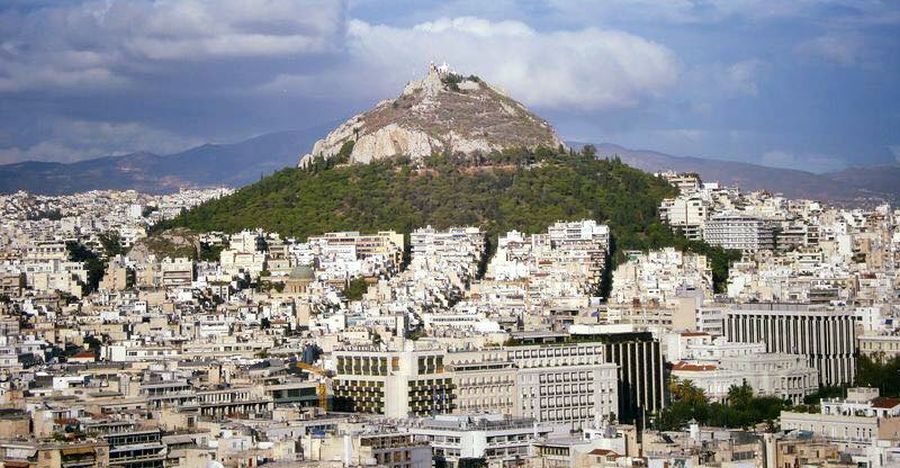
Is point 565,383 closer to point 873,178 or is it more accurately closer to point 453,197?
point 873,178

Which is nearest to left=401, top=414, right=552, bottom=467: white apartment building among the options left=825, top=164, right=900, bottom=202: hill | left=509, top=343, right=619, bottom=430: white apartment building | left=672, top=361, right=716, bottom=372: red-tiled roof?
left=509, top=343, right=619, bottom=430: white apartment building

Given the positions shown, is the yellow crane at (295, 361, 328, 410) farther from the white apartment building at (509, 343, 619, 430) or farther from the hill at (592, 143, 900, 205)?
the hill at (592, 143, 900, 205)

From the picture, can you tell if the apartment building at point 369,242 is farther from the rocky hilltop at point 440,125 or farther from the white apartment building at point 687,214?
the rocky hilltop at point 440,125

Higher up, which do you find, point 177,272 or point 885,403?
point 177,272

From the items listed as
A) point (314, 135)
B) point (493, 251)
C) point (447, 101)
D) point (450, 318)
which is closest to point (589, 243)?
point (493, 251)

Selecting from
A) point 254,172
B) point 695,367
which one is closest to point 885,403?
point 695,367

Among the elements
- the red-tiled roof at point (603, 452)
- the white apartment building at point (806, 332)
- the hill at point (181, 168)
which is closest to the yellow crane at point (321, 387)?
the red-tiled roof at point (603, 452)
